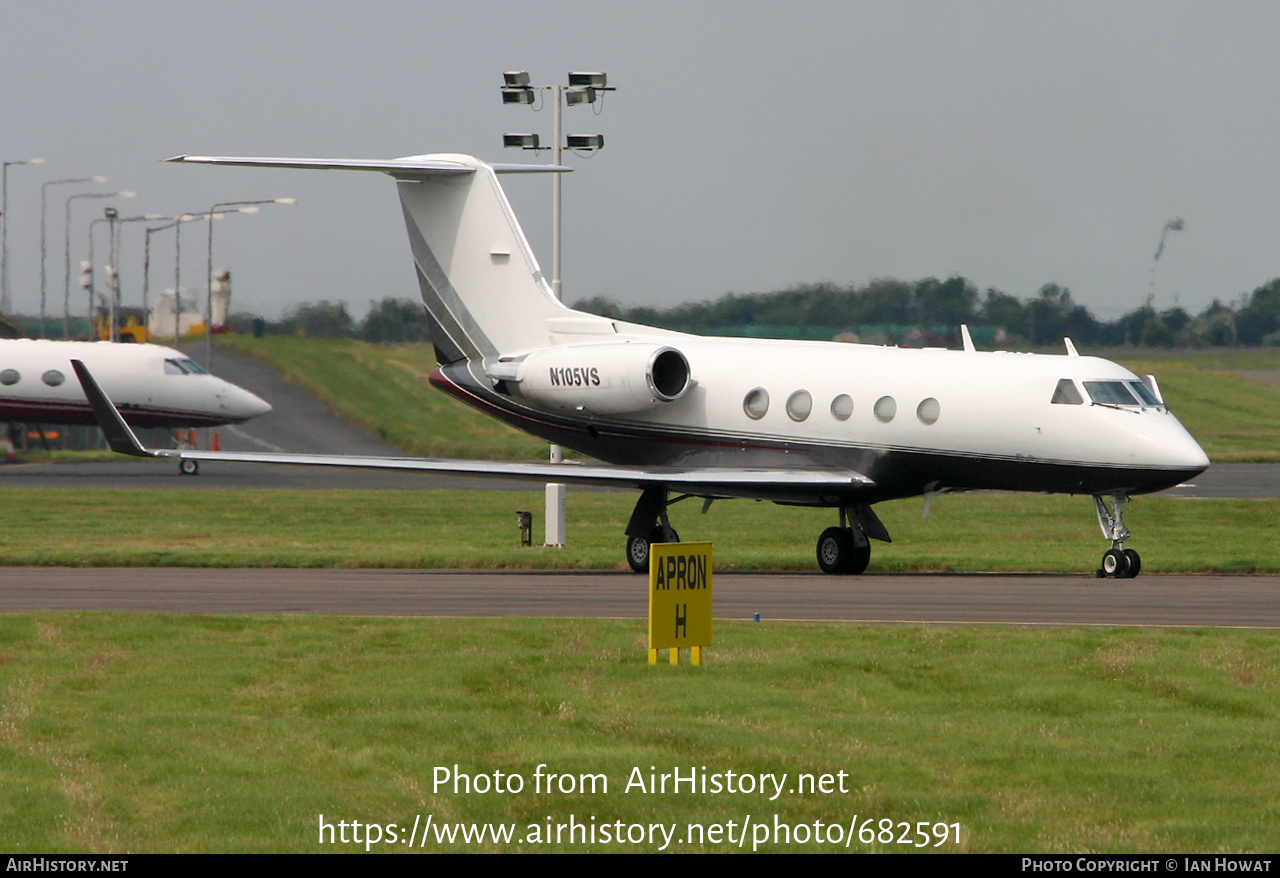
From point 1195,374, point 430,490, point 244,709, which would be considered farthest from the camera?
point 1195,374

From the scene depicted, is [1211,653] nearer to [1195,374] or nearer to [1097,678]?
[1097,678]

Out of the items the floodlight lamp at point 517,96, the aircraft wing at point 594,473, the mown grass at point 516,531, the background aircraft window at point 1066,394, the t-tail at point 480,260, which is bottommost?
the mown grass at point 516,531

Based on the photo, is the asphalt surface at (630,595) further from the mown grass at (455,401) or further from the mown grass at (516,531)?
the mown grass at (455,401)

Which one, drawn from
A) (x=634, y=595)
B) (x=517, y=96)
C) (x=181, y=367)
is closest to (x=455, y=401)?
(x=181, y=367)

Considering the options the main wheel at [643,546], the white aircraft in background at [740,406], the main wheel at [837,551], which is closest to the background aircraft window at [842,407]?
the white aircraft in background at [740,406]

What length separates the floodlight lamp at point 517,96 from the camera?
32.3m

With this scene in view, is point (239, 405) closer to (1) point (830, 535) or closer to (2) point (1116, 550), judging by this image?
(1) point (830, 535)

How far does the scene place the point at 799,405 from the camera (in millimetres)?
24203

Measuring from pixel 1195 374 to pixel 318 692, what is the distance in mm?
66739

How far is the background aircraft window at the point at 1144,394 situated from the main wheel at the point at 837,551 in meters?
4.33

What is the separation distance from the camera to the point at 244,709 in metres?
12.2

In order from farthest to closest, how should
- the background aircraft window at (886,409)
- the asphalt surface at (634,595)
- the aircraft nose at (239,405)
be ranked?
the aircraft nose at (239,405) → the background aircraft window at (886,409) → the asphalt surface at (634,595)
